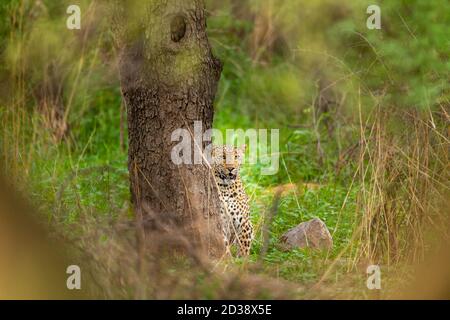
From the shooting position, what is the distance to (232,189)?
24.3 feet

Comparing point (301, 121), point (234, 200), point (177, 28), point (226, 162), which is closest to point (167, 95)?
point (177, 28)

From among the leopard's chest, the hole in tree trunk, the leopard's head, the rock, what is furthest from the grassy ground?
the hole in tree trunk

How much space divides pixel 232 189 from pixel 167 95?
1738 millimetres

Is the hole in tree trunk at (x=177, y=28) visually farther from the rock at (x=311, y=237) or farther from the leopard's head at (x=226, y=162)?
the rock at (x=311, y=237)

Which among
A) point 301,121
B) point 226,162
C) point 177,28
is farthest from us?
point 301,121

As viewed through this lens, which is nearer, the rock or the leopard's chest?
the rock

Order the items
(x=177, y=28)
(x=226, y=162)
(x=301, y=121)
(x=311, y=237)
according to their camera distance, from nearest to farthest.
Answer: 1. (x=177, y=28)
2. (x=311, y=237)
3. (x=226, y=162)
4. (x=301, y=121)

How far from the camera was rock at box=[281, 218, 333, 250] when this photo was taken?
6.54 metres

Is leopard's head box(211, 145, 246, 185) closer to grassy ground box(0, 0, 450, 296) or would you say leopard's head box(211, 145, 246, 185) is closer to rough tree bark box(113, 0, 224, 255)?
grassy ground box(0, 0, 450, 296)

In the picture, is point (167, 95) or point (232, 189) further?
point (232, 189)

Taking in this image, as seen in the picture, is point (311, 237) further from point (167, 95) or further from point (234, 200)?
point (167, 95)

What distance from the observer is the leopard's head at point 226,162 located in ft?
24.0

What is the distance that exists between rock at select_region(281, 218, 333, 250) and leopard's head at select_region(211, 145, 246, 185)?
3.07 feet
